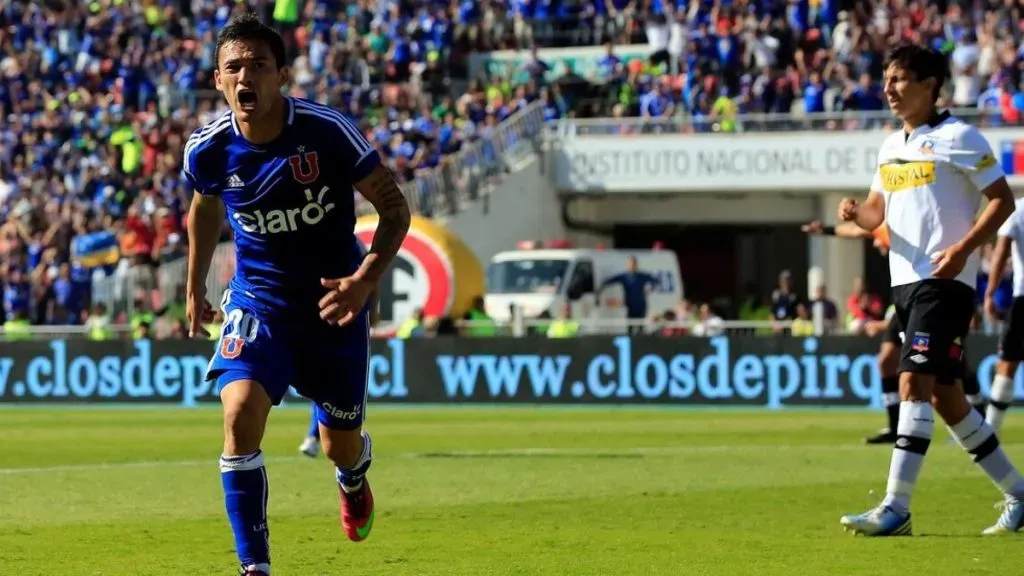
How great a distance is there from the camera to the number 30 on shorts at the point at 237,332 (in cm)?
814

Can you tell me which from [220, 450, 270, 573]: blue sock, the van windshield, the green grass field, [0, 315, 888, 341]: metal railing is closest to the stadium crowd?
the van windshield

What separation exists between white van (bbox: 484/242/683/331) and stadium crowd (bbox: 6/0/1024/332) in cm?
393

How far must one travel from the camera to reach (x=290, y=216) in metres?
8.24

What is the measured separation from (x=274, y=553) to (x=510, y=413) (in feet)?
52.6

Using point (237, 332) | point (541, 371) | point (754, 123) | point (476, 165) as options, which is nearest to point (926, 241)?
point (237, 332)

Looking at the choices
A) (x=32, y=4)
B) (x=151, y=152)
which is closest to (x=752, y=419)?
(x=151, y=152)

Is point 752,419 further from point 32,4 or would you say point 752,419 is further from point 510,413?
point 32,4

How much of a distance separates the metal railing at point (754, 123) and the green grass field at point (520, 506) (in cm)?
1529

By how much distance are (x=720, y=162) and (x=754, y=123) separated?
3.43ft

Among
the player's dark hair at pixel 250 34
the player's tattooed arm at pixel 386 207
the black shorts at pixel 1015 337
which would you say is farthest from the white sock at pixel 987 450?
the black shorts at pixel 1015 337

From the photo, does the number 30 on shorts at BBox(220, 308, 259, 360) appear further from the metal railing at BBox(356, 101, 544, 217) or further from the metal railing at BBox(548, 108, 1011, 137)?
the metal railing at BBox(356, 101, 544, 217)

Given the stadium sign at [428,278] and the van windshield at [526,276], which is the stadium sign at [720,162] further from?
the stadium sign at [428,278]

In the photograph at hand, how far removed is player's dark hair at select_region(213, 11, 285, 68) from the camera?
8.03 meters

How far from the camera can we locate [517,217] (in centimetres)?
3994
